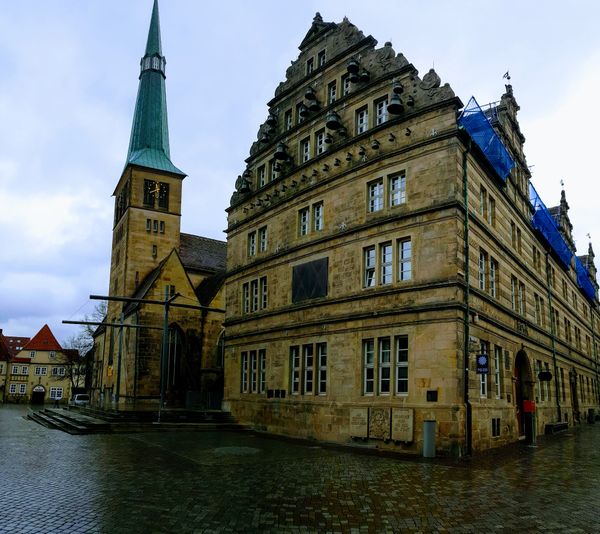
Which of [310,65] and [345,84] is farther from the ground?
[310,65]

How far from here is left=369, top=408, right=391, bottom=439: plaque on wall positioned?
18.7 metres

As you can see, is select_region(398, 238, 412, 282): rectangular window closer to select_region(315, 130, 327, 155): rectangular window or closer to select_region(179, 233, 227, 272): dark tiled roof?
select_region(315, 130, 327, 155): rectangular window

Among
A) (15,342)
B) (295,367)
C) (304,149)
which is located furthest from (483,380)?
(15,342)

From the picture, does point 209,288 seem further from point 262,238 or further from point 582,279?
point 582,279

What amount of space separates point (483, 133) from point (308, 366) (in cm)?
1117

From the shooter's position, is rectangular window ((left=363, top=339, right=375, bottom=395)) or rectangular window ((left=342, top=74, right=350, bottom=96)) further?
rectangular window ((left=342, top=74, right=350, bottom=96))

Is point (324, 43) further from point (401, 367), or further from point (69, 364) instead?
point (69, 364)

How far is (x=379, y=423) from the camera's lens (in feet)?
62.3

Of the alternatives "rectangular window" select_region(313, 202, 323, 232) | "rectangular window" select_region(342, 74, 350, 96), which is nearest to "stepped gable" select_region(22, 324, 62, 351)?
"rectangular window" select_region(313, 202, 323, 232)

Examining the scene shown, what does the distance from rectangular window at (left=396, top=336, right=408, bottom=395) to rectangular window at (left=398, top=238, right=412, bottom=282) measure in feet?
6.92

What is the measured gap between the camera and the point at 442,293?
18109 mm

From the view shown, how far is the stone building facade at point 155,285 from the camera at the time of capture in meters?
41.8

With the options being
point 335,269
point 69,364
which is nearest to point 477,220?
point 335,269

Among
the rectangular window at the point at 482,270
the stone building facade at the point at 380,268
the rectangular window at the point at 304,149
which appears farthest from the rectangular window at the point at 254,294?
the rectangular window at the point at 482,270
